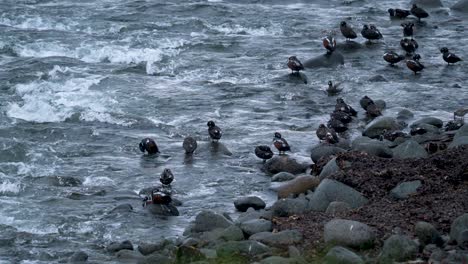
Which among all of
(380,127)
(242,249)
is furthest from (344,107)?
(242,249)

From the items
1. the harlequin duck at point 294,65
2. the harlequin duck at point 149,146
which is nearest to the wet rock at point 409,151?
the harlequin duck at point 149,146

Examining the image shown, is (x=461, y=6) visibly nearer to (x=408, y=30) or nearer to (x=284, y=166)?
(x=408, y=30)

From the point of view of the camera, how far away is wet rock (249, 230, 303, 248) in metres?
12.4

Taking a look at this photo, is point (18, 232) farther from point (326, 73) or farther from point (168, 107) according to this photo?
point (326, 73)

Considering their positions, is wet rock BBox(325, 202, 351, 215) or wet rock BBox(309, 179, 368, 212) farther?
wet rock BBox(309, 179, 368, 212)

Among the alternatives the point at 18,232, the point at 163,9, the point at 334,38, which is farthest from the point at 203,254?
the point at 163,9

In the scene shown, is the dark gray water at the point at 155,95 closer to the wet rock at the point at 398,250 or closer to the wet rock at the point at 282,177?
the wet rock at the point at 282,177

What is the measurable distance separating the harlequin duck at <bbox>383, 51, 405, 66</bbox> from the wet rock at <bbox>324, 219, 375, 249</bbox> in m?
12.3

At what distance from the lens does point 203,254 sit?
11594mm

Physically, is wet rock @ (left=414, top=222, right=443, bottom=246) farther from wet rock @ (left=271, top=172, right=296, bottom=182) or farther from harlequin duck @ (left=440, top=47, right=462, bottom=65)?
harlequin duck @ (left=440, top=47, right=462, bottom=65)

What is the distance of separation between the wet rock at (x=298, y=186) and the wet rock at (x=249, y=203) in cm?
45

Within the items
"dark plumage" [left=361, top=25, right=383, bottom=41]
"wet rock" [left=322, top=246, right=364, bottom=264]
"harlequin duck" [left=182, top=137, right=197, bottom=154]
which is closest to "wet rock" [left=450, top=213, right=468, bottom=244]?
"wet rock" [left=322, top=246, right=364, bottom=264]

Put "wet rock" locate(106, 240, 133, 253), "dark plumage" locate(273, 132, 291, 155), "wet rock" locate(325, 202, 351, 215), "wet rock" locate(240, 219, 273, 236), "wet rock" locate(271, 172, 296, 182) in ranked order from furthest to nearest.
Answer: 1. "dark plumage" locate(273, 132, 291, 155)
2. "wet rock" locate(271, 172, 296, 182)
3. "wet rock" locate(106, 240, 133, 253)
4. "wet rock" locate(325, 202, 351, 215)
5. "wet rock" locate(240, 219, 273, 236)

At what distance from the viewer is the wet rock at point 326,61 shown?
24328 millimetres
